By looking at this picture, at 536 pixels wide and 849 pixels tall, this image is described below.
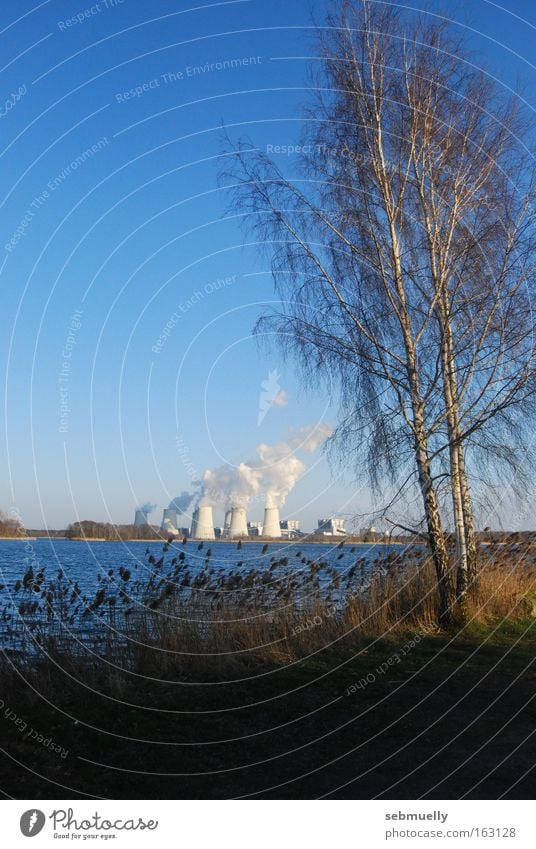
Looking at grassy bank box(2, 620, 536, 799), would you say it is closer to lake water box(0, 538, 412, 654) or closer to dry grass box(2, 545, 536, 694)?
dry grass box(2, 545, 536, 694)

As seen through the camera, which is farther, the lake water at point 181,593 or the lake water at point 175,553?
the lake water at point 175,553

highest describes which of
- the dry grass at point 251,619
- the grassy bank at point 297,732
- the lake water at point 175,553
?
the lake water at point 175,553

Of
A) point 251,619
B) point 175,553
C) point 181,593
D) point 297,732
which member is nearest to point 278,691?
point 297,732

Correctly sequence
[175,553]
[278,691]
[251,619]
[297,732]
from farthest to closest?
[175,553] → [251,619] → [278,691] → [297,732]

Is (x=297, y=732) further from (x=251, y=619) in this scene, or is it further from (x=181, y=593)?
(x=181, y=593)

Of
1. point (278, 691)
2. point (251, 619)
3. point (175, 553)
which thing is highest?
point (175, 553)

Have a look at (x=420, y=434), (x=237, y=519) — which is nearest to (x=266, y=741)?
(x=420, y=434)

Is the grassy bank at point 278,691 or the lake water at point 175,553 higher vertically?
the lake water at point 175,553

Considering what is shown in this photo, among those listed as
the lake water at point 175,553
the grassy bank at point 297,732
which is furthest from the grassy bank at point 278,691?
the lake water at point 175,553

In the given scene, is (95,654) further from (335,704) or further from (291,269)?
(291,269)

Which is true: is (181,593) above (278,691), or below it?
above

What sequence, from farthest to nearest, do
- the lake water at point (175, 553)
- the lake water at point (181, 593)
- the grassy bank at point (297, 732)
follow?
the lake water at point (175, 553), the lake water at point (181, 593), the grassy bank at point (297, 732)

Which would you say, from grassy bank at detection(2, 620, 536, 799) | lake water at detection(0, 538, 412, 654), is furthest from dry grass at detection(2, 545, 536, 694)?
grassy bank at detection(2, 620, 536, 799)

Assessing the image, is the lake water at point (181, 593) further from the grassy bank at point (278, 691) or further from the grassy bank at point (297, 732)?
the grassy bank at point (297, 732)
